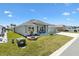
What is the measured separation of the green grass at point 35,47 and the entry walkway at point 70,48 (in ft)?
0.26

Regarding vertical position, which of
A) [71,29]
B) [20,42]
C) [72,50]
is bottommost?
[72,50]

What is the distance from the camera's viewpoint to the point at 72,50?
411 cm

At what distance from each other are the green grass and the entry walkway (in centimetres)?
8

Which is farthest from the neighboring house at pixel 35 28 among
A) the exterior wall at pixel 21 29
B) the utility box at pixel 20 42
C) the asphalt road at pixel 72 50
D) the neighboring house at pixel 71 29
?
the asphalt road at pixel 72 50

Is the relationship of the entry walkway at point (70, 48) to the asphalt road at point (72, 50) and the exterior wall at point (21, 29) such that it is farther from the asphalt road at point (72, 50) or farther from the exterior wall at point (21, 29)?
the exterior wall at point (21, 29)

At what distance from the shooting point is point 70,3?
401 centimetres

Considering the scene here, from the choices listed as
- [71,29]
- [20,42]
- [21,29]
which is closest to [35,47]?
[20,42]

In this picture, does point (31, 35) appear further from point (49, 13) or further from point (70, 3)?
point (70, 3)

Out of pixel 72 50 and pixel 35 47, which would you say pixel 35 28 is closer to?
pixel 35 47

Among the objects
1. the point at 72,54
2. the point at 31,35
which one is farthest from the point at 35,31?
the point at 72,54

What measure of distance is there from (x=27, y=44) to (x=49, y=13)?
1.94ft

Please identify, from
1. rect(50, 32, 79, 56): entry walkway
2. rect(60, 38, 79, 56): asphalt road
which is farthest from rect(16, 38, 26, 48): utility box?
rect(60, 38, 79, 56): asphalt road

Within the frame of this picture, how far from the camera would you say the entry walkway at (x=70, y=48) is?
4.05 metres

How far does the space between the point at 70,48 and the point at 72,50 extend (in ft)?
0.20
